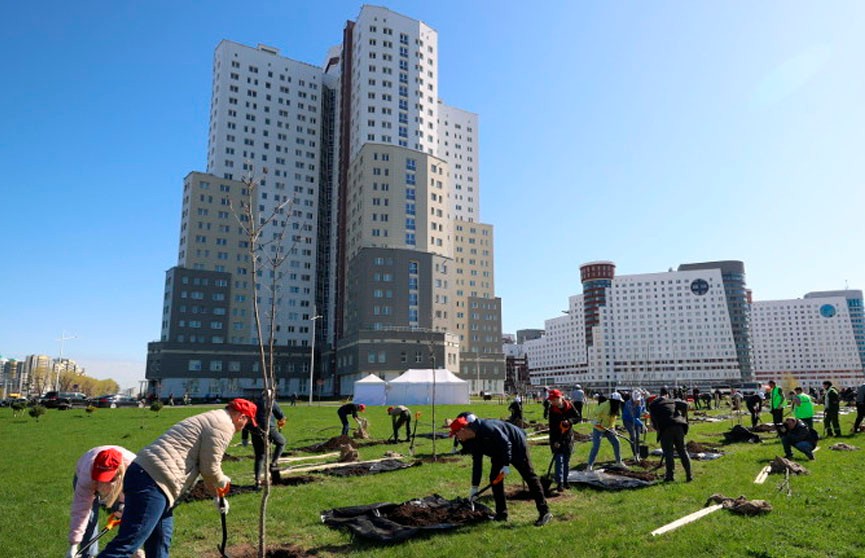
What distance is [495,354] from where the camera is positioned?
125m

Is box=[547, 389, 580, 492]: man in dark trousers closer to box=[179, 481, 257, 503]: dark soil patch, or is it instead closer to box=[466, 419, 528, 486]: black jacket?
box=[466, 419, 528, 486]: black jacket

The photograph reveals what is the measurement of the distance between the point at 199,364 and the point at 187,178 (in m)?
36.9

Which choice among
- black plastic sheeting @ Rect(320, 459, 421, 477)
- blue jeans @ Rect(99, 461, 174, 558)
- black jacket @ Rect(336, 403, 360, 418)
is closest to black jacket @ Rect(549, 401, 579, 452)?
black plastic sheeting @ Rect(320, 459, 421, 477)

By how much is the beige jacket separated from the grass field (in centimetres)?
239

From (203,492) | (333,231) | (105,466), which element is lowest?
(203,492)

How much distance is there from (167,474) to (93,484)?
1329mm

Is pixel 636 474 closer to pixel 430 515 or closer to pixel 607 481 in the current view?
pixel 607 481

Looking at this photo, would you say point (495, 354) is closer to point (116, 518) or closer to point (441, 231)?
point (441, 231)

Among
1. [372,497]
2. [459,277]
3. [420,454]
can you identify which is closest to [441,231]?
[459,277]

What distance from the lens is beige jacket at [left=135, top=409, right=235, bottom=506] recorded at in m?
5.71

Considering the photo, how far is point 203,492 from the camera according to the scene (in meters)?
11.5

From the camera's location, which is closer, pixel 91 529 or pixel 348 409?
pixel 91 529

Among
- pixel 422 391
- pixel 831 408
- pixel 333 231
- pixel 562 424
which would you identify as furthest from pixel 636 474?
pixel 333 231

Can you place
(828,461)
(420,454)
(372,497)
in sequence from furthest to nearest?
(420,454) → (828,461) → (372,497)
